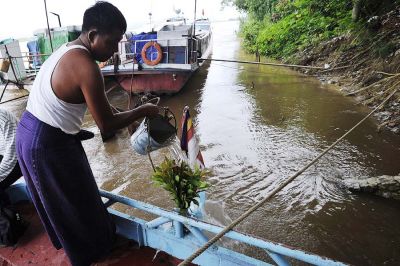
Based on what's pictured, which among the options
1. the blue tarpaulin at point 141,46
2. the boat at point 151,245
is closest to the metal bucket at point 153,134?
the boat at point 151,245

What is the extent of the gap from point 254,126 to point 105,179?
3402 mm

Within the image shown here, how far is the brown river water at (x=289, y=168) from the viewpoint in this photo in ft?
11.3

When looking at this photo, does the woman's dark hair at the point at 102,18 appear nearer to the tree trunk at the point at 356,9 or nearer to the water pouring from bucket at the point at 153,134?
the water pouring from bucket at the point at 153,134

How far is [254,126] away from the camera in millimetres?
6691

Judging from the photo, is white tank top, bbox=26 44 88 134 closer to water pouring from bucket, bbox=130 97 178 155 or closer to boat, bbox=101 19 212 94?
water pouring from bucket, bbox=130 97 178 155

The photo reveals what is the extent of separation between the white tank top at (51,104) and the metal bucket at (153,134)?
0.78m

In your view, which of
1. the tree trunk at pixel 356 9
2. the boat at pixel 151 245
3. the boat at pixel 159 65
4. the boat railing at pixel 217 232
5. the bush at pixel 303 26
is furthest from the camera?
the bush at pixel 303 26

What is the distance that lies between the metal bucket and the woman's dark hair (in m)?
0.96

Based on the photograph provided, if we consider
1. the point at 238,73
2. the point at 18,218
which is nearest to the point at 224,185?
the point at 18,218

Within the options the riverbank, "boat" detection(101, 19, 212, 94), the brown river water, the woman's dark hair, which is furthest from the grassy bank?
the woman's dark hair

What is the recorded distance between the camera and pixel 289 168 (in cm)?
482

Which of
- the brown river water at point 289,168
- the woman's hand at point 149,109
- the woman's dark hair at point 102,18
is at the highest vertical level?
the woman's dark hair at point 102,18

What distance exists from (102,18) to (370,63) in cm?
869

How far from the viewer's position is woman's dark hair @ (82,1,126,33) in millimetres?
1707
